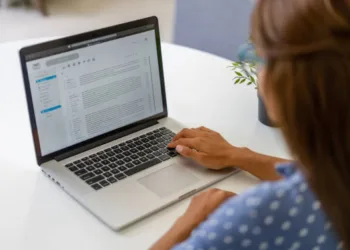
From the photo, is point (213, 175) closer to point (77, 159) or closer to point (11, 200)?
point (77, 159)

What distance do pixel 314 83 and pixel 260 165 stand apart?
1.70ft

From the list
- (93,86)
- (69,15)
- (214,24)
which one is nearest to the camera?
(93,86)

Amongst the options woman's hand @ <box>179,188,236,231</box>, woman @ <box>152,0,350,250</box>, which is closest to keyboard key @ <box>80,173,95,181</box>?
woman's hand @ <box>179,188,236,231</box>

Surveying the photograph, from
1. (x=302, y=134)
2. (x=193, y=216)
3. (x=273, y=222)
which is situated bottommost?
(x=193, y=216)

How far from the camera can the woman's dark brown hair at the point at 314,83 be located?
644 mm

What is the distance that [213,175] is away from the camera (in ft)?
3.85

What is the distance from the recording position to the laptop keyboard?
114 cm

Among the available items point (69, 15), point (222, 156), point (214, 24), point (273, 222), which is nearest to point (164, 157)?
point (222, 156)

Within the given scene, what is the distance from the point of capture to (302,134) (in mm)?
695

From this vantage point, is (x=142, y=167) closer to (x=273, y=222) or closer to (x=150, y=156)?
(x=150, y=156)

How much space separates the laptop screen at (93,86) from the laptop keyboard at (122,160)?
6cm

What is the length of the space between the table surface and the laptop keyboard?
0.22ft

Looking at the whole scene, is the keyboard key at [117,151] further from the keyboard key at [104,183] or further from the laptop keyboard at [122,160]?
the keyboard key at [104,183]

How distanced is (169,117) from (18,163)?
389 millimetres
